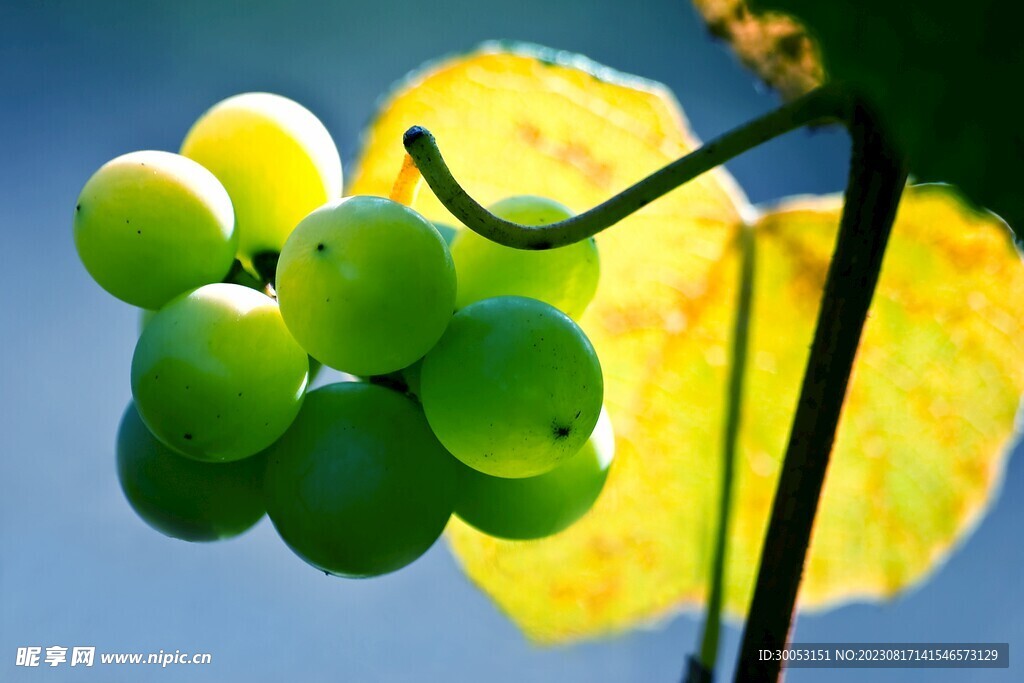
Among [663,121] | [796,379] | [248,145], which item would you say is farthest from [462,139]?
[796,379]

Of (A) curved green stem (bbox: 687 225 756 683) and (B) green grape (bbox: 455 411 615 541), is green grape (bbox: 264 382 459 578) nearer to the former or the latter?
(B) green grape (bbox: 455 411 615 541)

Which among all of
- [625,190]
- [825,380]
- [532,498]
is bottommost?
[532,498]

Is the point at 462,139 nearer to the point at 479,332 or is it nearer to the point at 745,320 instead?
the point at 745,320

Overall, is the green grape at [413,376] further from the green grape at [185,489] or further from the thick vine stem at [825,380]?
Answer: the thick vine stem at [825,380]

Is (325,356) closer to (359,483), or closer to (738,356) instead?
(359,483)

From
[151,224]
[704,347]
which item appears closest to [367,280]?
[151,224]

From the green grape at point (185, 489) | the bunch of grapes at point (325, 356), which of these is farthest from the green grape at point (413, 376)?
the green grape at point (185, 489)
